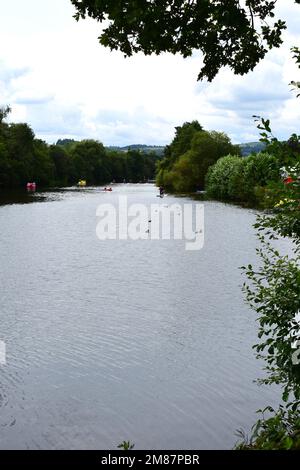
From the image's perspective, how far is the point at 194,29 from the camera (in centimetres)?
805

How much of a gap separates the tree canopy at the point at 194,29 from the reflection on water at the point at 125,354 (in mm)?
5857

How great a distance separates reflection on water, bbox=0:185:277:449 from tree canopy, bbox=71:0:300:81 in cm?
586

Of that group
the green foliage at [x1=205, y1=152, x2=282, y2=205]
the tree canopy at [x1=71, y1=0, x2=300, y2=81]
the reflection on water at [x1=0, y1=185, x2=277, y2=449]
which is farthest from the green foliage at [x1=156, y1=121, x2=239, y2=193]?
the tree canopy at [x1=71, y1=0, x2=300, y2=81]

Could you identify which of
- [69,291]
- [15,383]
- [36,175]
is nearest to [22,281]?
[69,291]

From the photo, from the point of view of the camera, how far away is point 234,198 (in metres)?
90.3

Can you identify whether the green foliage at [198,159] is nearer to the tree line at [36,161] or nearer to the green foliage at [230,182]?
the green foliage at [230,182]

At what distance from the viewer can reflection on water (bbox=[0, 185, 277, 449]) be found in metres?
12.0

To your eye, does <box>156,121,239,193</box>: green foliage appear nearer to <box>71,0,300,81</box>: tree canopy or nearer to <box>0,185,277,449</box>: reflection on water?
<box>0,185,277,449</box>: reflection on water

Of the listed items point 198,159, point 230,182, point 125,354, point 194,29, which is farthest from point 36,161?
point 194,29

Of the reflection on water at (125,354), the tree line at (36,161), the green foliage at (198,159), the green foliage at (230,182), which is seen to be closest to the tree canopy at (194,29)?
the reflection on water at (125,354)

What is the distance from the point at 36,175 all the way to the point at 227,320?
126 m

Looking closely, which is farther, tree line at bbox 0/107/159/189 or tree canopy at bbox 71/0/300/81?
tree line at bbox 0/107/159/189

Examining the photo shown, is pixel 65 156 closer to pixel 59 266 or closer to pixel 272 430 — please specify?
pixel 59 266

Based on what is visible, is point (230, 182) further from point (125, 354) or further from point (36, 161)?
point (125, 354)
